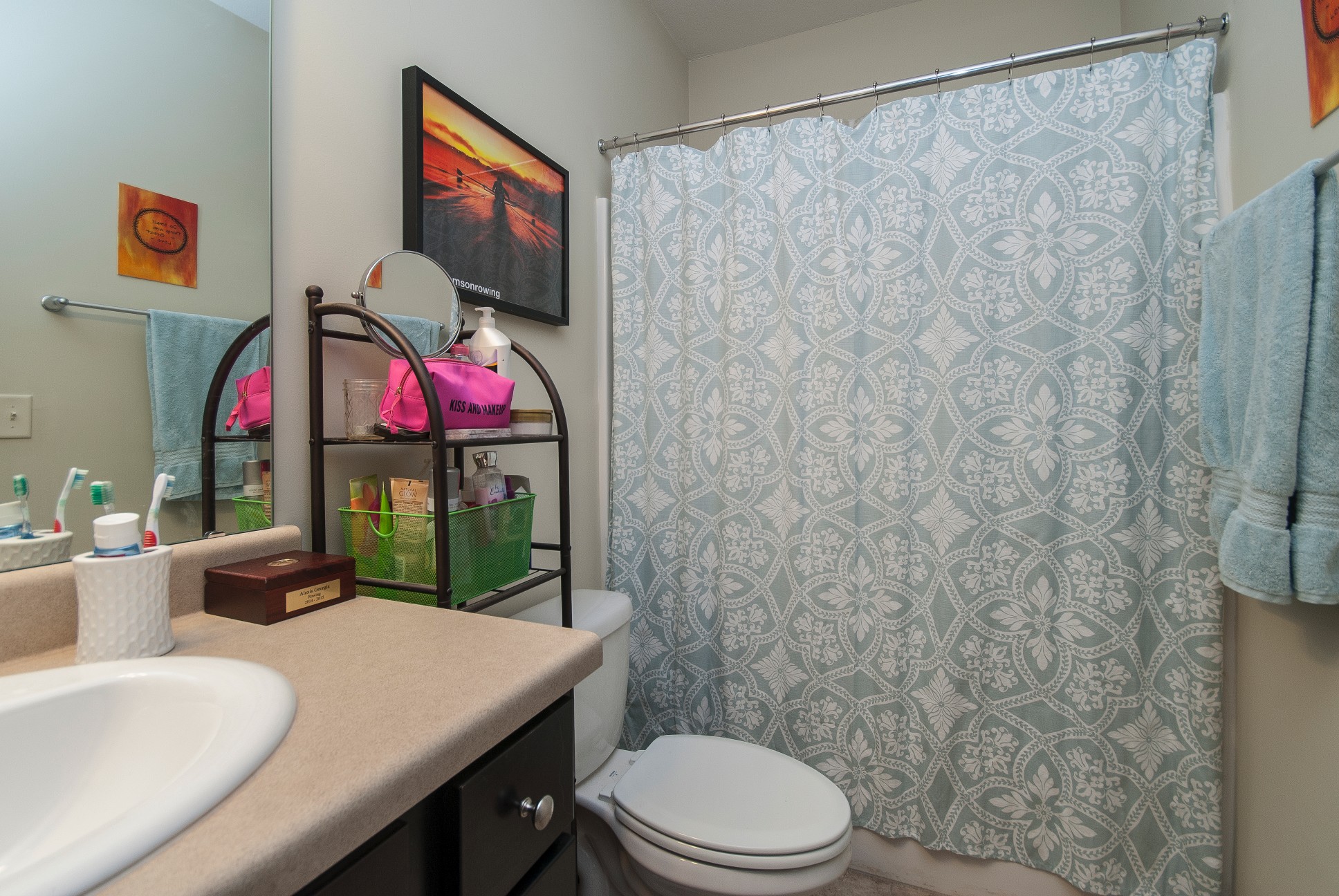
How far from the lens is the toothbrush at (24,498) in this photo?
643 mm

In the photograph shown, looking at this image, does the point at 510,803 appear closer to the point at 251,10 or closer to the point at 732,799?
the point at 732,799

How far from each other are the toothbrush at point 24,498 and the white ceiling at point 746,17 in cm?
Result: 217

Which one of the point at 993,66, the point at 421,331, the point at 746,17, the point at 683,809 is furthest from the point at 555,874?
the point at 746,17

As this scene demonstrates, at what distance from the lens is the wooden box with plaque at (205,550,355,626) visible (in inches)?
28.8

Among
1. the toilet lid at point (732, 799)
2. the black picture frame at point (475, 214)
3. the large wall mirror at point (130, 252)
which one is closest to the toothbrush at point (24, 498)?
the large wall mirror at point (130, 252)

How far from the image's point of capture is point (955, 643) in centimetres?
141

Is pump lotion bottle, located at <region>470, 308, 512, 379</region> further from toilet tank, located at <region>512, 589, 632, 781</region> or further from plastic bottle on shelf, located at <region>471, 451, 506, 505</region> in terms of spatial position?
toilet tank, located at <region>512, 589, 632, 781</region>

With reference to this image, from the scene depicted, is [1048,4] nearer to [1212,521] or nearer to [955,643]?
[1212,521]

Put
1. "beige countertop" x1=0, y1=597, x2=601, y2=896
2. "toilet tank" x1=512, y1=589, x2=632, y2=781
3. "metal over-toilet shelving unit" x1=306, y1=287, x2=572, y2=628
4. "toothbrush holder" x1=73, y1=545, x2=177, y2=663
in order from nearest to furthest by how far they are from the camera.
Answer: "beige countertop" x1=0, y1=597, x2=601, y2=896, "toothbrush holder" x1=73, y1=545, x2=177, y2=663, "metal over-toilet shelving unit" x1=306, y1=287, x2=572, y2=628, "toilet tank" x1=512, y1=589, x2=632, y2=781

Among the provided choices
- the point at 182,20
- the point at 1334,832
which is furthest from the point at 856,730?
the point at 182,20

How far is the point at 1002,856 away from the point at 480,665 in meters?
1.45

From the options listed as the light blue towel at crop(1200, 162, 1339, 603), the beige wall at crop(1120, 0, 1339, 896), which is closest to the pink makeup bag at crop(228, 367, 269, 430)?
the light blue towel at crop(1200, 162, 1339, 603)

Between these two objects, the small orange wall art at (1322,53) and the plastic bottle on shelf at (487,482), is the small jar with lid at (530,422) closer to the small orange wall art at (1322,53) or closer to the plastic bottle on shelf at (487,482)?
the plastic bottle on shelf at (487,482)

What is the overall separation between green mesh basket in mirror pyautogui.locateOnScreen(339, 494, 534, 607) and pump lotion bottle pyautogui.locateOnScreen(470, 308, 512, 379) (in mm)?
254
